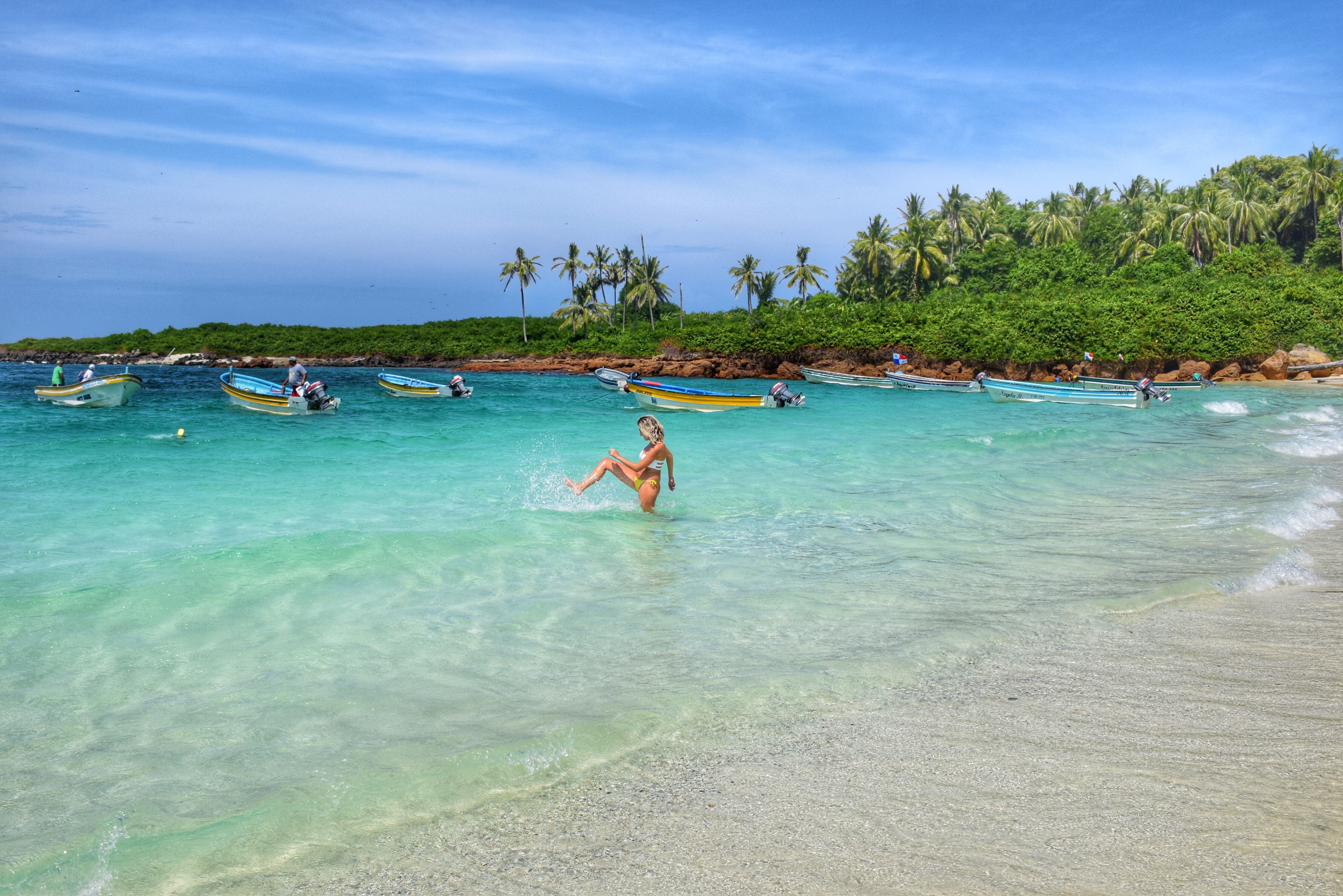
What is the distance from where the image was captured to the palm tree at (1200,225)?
75.2 meters

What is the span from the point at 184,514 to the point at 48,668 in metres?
7.29

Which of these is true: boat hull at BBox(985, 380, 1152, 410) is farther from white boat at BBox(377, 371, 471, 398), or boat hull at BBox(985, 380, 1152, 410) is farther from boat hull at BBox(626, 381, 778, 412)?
white boat at BBox(377, 371, 471, 398)

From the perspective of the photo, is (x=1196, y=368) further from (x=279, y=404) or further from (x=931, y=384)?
(x=279, y=404)

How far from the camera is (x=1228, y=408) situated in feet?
111

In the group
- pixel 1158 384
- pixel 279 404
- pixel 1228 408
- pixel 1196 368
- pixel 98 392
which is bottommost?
pixel 1228 408

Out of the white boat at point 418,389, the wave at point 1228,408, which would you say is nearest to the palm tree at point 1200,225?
the wave at point 1228,408

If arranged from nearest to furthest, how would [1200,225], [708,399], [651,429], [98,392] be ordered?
1. [651,429]
2. [98,392]
3. [708,399]
4. [1200,225]

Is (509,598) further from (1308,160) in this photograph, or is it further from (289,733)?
(1308,160)

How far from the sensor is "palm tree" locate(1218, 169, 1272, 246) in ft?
251

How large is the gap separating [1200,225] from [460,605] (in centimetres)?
8747

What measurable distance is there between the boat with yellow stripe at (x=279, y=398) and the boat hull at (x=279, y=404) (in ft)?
0.04

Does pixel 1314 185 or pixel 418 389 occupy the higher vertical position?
pixel 1314 185

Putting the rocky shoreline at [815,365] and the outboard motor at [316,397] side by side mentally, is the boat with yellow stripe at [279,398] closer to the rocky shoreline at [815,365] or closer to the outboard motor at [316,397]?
the outboard motor at [316,397]

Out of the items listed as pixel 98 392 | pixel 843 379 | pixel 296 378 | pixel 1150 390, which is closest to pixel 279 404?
pixel 296 378
